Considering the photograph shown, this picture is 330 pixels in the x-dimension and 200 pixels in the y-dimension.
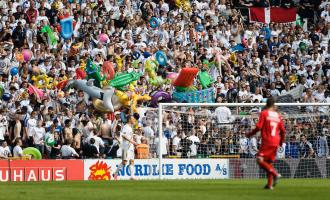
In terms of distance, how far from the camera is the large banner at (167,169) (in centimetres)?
3512

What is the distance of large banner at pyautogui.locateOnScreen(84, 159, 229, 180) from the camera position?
35.1 metres

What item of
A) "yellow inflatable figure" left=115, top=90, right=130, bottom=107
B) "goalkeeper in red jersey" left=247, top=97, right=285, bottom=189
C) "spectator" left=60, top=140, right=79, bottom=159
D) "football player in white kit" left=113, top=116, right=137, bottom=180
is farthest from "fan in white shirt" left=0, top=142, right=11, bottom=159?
"goalkeeper in red jersey" left=247, top=97, right=285, bottom=189

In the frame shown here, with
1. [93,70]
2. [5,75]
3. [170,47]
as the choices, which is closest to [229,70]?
[170,47]

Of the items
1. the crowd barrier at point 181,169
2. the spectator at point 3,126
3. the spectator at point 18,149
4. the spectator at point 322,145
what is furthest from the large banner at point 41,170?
the spectator at point 322,145

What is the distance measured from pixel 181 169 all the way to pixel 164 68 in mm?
7659

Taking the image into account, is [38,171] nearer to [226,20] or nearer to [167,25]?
[167,25]

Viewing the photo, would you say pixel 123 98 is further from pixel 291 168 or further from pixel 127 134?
pixel 291 168

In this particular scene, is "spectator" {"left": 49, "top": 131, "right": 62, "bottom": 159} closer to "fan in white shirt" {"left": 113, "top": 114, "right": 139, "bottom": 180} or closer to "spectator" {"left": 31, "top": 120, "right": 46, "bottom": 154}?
"spectator" {"left": 31, "top": 120, "right": 46, "bottom": 154}

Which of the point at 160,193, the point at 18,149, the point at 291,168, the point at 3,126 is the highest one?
the point at 3,126

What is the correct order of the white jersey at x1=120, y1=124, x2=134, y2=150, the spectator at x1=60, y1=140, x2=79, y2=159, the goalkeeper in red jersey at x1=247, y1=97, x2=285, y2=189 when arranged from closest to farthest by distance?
the goalkeeper in red jersey at x1=247, y1=97, x2=285, y2=189 < the white jersey at x1=120, y1=124, x2=134, y2=150 < the spectator at x1=60, y1=140, x2=79, y2=159

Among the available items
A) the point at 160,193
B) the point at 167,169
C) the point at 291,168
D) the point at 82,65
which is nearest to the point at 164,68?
the point at 82,65

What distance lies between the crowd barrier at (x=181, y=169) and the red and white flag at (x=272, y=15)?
48.6 feet

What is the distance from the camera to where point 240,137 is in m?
35.9

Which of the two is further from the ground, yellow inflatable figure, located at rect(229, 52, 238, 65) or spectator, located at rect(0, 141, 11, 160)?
yellow inflatable figure, located at rect(229, 52, 238, 65)
